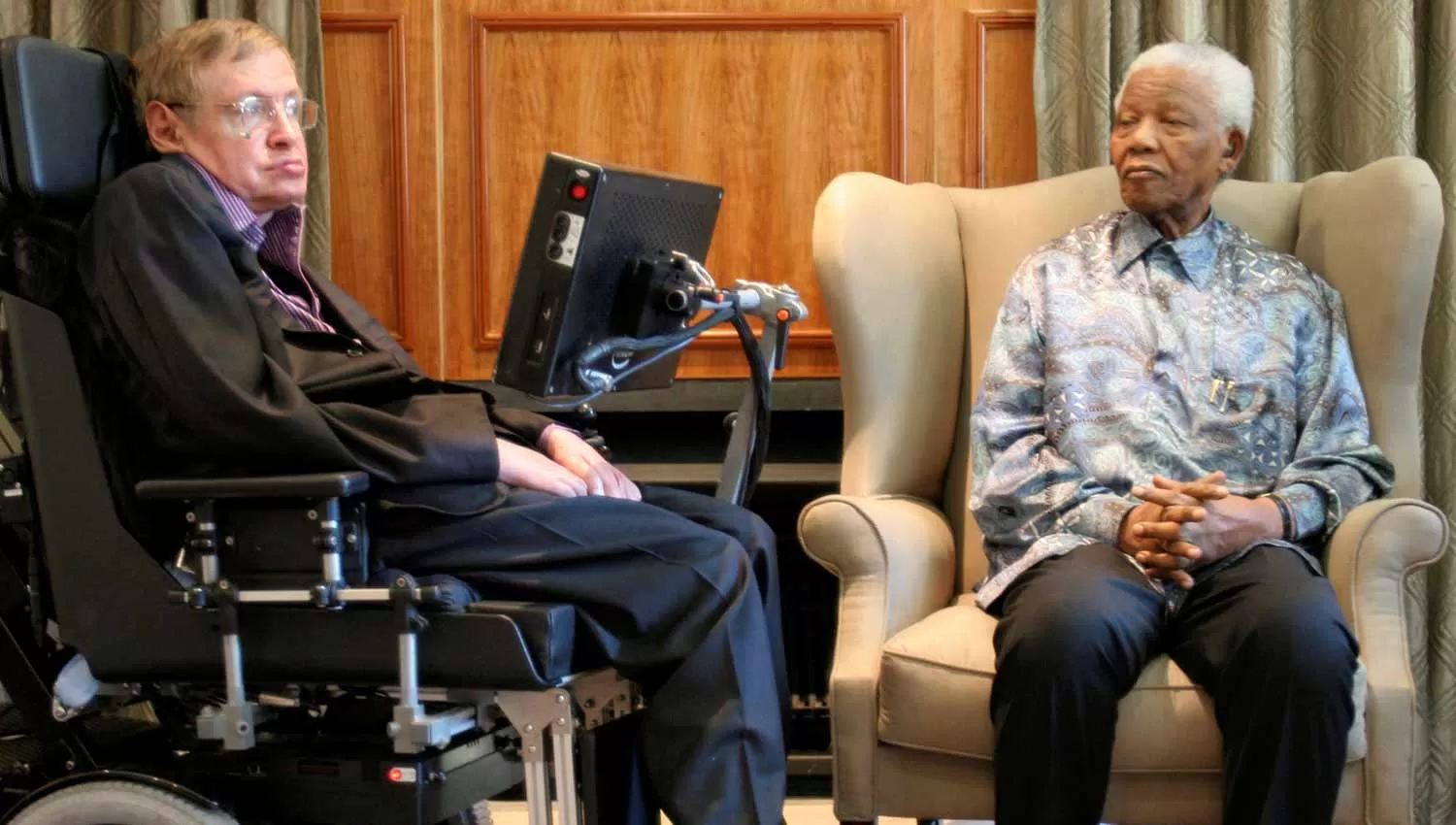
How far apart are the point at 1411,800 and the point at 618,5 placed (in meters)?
1.92

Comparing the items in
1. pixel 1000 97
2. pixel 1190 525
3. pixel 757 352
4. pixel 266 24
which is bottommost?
pixel 1190 525

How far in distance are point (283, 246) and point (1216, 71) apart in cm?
143

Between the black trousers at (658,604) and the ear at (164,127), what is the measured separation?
58 cm

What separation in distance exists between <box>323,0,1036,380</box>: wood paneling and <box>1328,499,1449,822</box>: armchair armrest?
1.12 meters

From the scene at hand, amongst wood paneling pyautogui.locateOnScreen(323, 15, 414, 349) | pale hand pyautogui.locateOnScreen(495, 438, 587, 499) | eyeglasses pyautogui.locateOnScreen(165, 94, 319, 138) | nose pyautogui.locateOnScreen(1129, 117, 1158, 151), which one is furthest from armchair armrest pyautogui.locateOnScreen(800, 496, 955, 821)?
wood paneling pyautogui.locateOnScreen(323, 15, 414, 349)

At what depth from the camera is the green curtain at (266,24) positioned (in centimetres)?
274

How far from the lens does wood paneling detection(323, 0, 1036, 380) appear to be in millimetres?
Result: 2838

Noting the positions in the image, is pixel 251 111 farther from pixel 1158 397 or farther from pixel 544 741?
pixel 1158 397

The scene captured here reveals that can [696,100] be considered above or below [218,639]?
above

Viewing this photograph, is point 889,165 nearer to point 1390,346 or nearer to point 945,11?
point 945,11

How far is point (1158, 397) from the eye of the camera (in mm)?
2166

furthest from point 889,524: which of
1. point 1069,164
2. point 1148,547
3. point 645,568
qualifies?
point 1069,164

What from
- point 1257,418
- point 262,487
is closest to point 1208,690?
point 1257,418

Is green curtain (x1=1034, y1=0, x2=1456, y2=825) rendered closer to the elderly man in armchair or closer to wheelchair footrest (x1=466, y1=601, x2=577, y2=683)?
the elderly man in armchair
